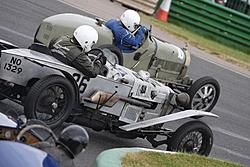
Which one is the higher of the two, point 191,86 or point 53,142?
point 53,142

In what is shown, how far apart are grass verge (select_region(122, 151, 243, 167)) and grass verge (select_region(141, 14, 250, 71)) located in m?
13.4

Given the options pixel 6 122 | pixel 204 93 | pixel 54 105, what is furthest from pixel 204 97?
pixel 6 122

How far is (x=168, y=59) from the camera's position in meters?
12.9

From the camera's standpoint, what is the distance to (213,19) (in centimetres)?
2431

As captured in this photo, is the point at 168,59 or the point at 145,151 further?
the point at 168,59

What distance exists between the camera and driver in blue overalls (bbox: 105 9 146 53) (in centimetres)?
1179

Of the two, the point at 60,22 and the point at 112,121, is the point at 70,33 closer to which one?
the point at 60,22

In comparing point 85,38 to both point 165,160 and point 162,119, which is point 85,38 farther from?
point 165,160

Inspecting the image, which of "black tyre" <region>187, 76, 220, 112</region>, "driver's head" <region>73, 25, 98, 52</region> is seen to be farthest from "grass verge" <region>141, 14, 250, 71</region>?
"driver's head" <region>73, 25, 98, 52</region>

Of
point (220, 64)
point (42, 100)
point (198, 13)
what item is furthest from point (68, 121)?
point (198, 13)

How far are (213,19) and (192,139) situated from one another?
15340mm

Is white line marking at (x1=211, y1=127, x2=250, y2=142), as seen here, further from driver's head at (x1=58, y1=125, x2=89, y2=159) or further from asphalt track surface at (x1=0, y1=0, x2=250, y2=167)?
driver's head at (x1=58, y1=125, x2=89, y2=159)

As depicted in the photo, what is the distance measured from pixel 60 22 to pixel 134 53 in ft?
4.50

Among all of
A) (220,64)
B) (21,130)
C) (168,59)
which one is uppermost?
(21,130)
